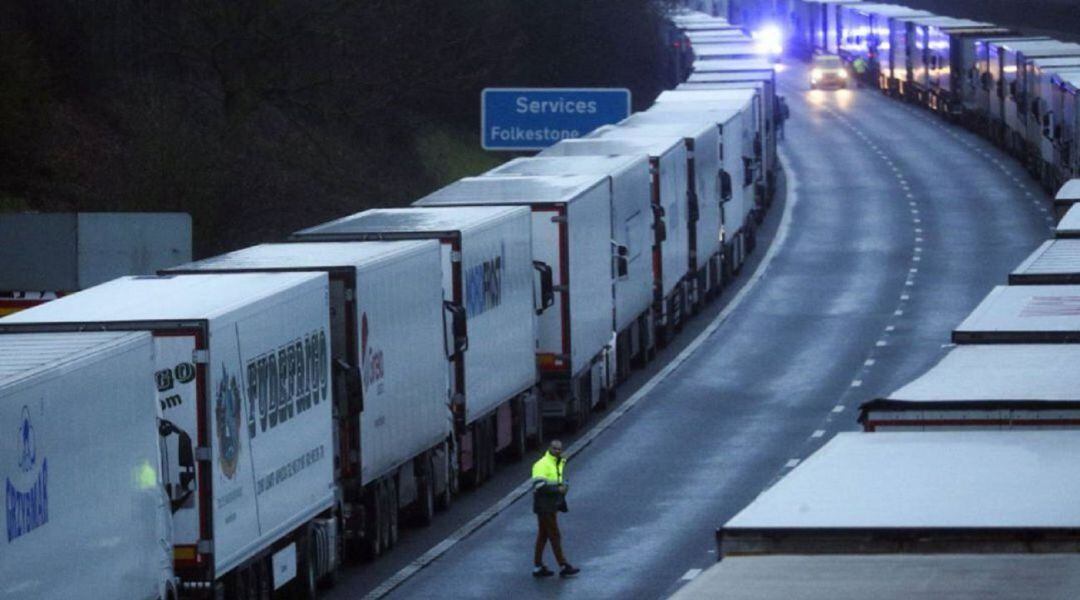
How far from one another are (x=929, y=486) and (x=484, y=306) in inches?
600

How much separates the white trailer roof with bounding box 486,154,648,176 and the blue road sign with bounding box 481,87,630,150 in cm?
574

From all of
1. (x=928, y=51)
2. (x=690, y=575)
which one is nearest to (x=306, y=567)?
(x=690, y=575)

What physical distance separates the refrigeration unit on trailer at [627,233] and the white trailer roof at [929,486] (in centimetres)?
2038

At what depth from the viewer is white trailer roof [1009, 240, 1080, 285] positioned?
3256 centimetres

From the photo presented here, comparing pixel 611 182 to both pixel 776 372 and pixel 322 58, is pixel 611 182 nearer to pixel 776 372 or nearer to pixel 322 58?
pixel 776 372

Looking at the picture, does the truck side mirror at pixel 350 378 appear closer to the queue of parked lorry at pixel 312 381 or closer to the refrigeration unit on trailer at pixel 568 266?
the queue of parked lorry at pixel 312 381

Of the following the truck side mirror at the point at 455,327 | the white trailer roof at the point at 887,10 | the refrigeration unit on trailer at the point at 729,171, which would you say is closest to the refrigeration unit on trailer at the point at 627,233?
the truck side mirror at the point at 455,327

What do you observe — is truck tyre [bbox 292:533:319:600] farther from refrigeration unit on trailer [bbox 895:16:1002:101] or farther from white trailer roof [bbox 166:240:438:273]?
refrigeration unit on trailer [bbox 895:16:1002:101]

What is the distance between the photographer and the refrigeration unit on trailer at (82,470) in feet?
56.7

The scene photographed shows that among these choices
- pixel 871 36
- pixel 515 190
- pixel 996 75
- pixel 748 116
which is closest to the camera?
pixel 515 190

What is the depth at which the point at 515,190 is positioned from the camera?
37312mm

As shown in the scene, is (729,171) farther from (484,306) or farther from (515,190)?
(484,306)

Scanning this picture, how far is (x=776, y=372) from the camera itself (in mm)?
44094

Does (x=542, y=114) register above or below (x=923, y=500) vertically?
above
